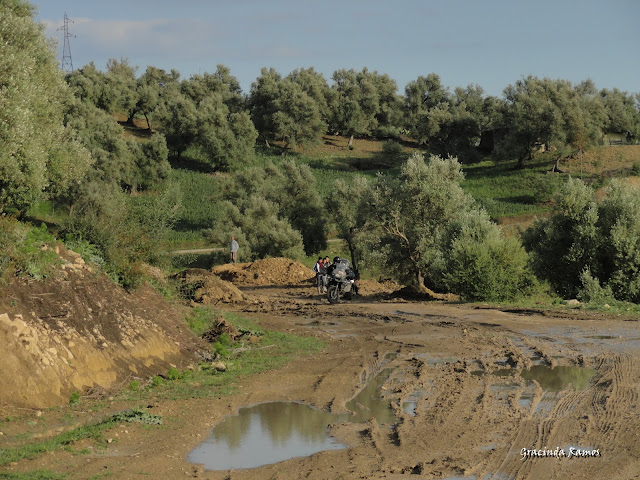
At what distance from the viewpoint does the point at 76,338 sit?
13586 millimetres

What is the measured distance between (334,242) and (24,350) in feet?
172

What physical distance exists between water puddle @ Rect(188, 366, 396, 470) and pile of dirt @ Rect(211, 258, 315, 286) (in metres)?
29.1

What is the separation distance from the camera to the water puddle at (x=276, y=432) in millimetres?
9852

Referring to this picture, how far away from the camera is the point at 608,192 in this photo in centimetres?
3117

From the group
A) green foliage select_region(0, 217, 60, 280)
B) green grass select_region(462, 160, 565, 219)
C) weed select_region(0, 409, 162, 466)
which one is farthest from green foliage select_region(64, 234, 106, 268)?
green grass select_region(462, 160, 565, 219)

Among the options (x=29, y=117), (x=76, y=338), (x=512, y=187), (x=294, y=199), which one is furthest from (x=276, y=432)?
(x=512, y=187)

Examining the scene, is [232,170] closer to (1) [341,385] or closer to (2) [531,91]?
(2) [531,91]

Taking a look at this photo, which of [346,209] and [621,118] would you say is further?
[621,118]

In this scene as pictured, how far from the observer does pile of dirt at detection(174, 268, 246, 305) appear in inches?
1094

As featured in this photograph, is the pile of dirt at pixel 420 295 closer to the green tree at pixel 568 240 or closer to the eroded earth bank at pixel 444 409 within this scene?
the green tree at pixel 568 240

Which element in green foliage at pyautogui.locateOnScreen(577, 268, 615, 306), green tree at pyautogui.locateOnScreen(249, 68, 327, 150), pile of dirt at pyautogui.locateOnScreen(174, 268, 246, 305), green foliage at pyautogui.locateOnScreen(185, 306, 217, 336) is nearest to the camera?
green foliage at pyautogui.locateOnScreen(185, 306, 217, 336)

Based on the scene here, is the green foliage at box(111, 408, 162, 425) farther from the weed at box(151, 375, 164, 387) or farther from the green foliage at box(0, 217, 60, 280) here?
the green foliage at box(0, 217, 60, 280)

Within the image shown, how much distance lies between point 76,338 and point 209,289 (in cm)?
1531

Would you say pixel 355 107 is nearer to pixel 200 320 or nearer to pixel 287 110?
pixel 287 110
